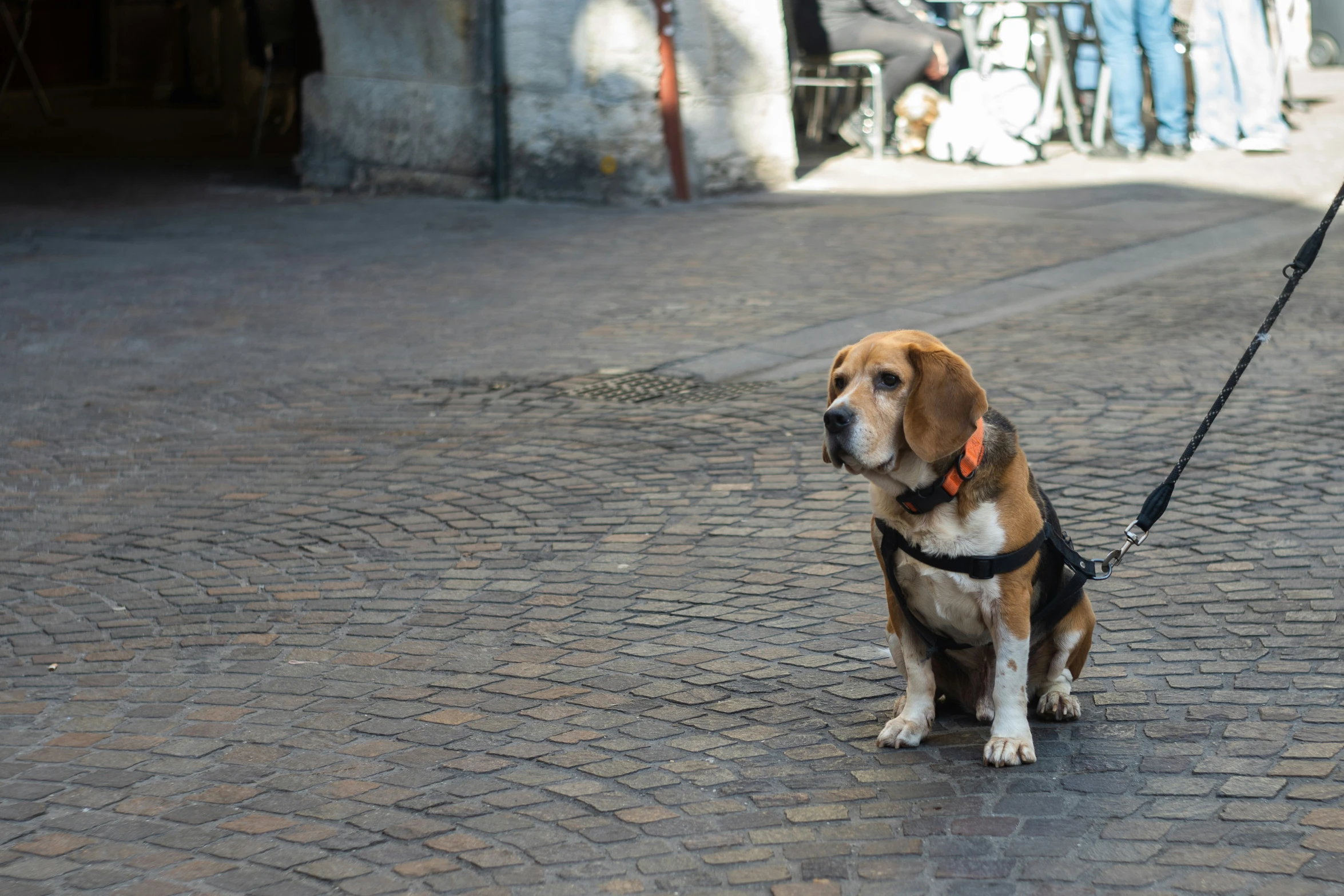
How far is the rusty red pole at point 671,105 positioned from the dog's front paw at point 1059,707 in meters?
10.4

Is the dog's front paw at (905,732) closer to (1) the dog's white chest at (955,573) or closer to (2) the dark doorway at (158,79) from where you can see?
(1) the dog's white chest at (955,573)

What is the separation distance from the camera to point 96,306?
10.5 meters

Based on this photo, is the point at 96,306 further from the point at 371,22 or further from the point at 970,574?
the point at 970,574

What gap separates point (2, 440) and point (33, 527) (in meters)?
1.42

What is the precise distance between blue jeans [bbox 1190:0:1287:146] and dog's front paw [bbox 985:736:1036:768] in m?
13.2

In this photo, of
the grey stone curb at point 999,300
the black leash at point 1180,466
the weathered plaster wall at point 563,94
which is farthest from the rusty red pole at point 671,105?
the black leash at point 1180,466

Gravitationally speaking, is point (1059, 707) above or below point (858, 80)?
below

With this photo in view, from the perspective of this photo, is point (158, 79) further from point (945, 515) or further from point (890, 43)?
point (945, 515)

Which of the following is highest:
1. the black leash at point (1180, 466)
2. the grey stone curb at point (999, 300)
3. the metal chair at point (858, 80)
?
the metal chair at point (858, 80)

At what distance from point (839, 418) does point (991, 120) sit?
12.6m

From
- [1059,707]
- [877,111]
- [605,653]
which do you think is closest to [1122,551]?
[1059,707]

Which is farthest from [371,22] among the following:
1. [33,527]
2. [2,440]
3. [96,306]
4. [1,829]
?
[1,829]

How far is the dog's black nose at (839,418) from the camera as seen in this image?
359 cm

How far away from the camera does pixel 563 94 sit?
13.8 metres
